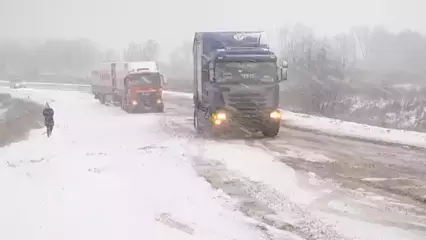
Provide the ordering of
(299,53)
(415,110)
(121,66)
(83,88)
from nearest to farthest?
(121,66) → (415,110) → (299,53) → (83,88)

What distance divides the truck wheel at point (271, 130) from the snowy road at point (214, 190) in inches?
17.5

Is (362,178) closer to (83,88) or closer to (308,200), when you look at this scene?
(308,200)

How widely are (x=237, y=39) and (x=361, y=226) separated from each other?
40.8 feet

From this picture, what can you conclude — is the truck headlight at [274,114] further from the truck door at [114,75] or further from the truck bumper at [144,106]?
the truck door at [114,75]

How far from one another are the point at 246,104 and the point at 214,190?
7.91 meters

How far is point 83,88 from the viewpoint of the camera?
76.6 m

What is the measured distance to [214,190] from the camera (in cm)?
1136

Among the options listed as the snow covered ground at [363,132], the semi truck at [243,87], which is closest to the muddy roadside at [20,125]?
the semi truck at [243,87]

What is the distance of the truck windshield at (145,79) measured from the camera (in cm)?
3444

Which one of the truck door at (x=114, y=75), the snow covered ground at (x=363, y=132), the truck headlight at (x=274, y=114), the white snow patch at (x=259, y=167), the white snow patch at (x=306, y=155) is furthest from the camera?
the truck door at (x=114, y=75)

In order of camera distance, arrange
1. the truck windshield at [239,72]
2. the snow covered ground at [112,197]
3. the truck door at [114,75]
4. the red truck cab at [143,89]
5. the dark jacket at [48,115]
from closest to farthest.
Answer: the snow covered ground at [112,197] < the truck windshield at [239,72] < the dark jacket at [48,115] < the red truck cab at [143,89] < the truck door at [114,75]

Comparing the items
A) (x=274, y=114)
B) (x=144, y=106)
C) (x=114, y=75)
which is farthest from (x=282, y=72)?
(x=114, y=75)

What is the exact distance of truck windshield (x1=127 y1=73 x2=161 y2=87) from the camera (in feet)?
113

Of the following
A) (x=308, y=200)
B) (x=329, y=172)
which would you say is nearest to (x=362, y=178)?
(x=329, y=172)
